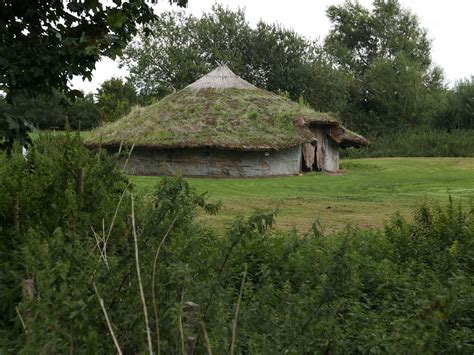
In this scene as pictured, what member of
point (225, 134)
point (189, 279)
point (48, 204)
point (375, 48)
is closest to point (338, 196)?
point (225, 134)

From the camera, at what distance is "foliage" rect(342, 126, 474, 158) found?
123 feet

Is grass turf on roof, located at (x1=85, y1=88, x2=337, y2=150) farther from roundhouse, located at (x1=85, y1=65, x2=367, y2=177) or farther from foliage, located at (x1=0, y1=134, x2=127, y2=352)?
foliage, located at (x1=0, y1=134, x2=127, y2=352)

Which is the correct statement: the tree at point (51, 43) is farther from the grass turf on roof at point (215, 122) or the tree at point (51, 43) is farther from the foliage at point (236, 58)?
the foliage at point (236, 58)

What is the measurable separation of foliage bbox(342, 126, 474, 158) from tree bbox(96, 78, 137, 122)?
506 inches

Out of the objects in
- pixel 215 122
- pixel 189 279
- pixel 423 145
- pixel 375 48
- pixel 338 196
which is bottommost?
pixel 338 196

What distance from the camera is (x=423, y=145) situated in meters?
40.3

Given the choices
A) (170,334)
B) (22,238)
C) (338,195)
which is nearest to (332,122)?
(338,195)

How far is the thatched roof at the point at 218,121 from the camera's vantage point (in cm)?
2378

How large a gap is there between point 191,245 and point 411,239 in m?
3.84

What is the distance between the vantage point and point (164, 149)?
963 inches

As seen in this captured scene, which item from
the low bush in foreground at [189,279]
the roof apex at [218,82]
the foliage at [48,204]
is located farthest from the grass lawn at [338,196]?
the roof apex at [218,82]

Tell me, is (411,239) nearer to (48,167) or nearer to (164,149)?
(48,167)

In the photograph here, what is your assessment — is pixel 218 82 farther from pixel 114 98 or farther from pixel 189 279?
pixel 189 279

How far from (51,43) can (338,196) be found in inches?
428
